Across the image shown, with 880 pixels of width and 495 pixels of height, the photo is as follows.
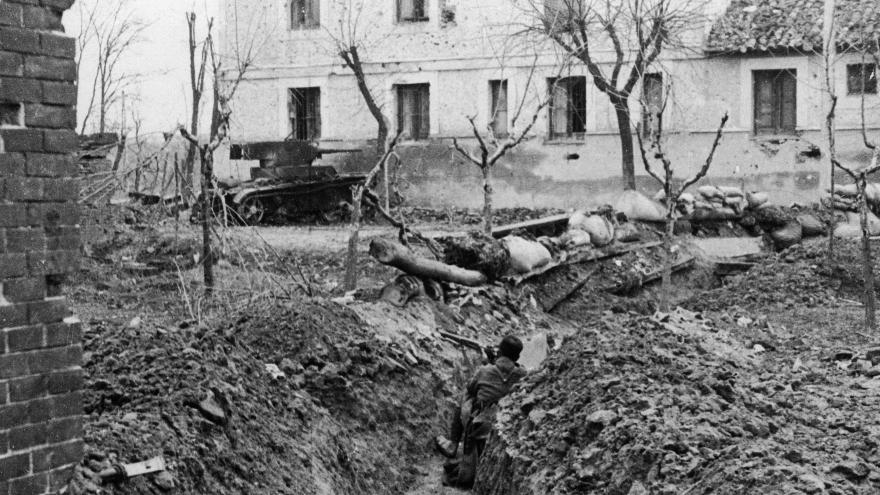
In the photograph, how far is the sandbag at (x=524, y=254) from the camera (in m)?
15.2

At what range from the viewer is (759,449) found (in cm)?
571

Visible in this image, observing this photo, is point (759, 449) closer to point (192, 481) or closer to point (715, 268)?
point (192, 481)

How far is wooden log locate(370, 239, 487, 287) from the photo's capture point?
1262 cm

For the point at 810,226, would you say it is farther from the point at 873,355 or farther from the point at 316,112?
the point at 873,355

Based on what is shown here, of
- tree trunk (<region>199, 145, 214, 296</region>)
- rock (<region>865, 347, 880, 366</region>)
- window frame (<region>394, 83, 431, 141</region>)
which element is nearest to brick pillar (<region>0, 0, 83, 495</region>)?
rock (<region>865, 347, 880, 366</region>)

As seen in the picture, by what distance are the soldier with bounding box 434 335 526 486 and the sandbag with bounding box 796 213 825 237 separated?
12367 millimetres

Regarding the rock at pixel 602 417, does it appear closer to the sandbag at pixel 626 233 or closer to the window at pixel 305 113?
the sandbag at pixel 626 233

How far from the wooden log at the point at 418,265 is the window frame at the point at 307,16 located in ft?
48.9

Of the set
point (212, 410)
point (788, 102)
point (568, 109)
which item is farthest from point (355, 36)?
point (212, 410)

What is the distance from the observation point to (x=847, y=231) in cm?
1980

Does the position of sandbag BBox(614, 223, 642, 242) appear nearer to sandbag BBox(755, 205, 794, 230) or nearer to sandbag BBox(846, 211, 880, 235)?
sandbag BBox(755, 205, 794, 230)

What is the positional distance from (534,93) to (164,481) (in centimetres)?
2099

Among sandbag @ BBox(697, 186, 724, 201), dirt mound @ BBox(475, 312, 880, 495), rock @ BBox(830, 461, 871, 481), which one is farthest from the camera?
sandbag @ BBox(697, 186, 724, 201)

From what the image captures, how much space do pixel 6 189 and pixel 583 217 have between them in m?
13.5
